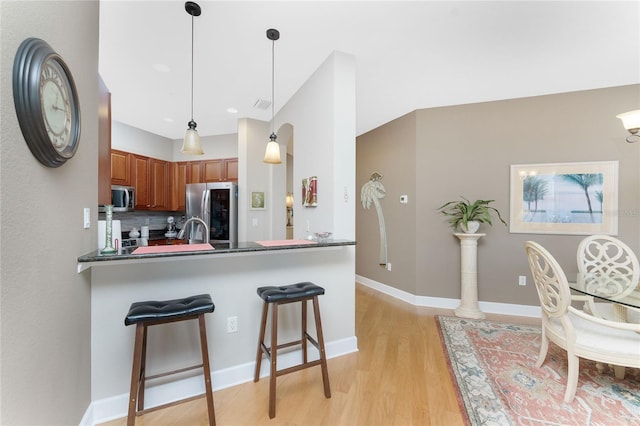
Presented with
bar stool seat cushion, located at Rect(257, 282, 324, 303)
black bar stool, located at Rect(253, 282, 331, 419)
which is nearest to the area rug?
black bar stool, located at Rect(253, 282, 331, 419)

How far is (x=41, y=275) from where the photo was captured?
42.5 inches

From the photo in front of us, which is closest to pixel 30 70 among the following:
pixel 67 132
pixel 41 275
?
pixel 67 132

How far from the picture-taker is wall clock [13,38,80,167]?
2.95 ft

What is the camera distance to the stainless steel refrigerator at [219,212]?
4258 mm

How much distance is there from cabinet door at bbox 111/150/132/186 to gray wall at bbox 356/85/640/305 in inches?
171

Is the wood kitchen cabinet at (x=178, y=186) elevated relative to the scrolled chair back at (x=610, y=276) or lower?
elevated

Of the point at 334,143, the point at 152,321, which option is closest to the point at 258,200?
the point at 334,143

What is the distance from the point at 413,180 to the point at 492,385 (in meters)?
2.56

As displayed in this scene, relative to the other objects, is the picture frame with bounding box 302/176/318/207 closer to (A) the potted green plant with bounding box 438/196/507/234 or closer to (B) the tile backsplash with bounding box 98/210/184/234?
(A) the potted green plant with bounding box 438/196/507/234

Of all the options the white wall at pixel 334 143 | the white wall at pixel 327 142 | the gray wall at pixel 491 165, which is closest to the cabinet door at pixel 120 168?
the white wall at pixel 327 142

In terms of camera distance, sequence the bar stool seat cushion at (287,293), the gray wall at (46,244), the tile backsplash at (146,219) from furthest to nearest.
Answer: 1. the tile backsplash at (146,219)
2. the bar stool seat cushion at (287,293)
3. the gray wall at (46,244)

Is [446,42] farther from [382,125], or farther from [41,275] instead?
[41,275]

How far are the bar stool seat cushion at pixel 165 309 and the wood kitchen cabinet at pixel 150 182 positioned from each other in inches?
143

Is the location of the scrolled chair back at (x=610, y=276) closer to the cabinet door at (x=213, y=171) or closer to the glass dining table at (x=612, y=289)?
the glass dining table at (x=612, y=289)
